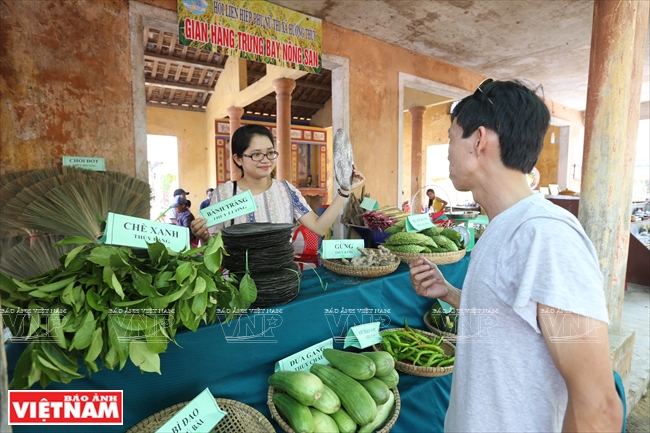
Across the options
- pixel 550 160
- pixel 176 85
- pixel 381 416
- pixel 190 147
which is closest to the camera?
pixel 381 416

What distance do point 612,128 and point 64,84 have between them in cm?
449

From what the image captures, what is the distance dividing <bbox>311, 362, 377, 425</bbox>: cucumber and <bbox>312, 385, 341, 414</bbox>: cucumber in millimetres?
32

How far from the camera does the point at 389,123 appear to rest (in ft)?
15.9

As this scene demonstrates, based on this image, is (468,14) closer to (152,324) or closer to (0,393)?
(152,324)

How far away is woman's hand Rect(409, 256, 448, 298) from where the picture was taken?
4.47 feet

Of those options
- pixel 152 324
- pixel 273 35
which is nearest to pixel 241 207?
pixel 152 324

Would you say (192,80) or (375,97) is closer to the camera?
(375,97)

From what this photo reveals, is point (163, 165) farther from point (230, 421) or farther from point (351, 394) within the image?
point (351, 394)

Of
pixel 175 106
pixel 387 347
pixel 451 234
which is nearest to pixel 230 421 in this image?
pixel 387 347

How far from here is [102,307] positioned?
36.5 inches

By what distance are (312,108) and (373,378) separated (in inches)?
531

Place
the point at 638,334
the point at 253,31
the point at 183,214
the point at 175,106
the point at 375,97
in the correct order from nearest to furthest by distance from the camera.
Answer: the point at 253,31 → the point at 638,334 → the point at 375,97 → the point at 183,214 → the point at 175,106

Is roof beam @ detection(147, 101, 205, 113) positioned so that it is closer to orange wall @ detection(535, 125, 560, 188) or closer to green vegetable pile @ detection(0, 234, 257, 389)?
orange wall @ detection(535, 125, 560, 188)

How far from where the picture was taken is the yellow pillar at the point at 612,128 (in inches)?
109
